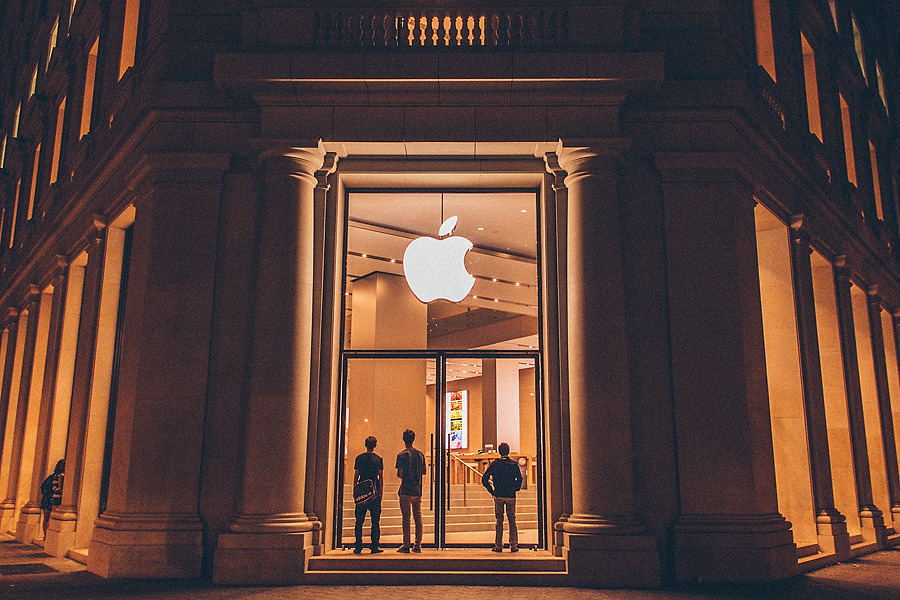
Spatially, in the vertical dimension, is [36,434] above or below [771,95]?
below

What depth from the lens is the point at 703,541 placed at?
9.64m

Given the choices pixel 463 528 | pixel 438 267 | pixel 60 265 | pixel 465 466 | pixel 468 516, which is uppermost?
pixel 60 265

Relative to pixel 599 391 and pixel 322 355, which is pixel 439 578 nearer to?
pixel 599 391

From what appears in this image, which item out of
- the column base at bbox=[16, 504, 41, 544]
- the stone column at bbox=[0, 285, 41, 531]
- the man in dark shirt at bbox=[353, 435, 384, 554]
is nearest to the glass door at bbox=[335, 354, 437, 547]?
the man in dark shirt at bbox=[353, 435, 384, 554]

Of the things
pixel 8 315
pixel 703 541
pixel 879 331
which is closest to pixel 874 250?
pixel 879 331

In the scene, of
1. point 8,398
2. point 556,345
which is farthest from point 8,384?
point 556,345

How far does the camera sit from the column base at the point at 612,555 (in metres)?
9.26

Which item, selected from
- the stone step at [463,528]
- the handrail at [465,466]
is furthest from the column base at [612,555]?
the handrail at [465,466]

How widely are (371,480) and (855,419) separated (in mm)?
9701

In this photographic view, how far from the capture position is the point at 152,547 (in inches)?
382

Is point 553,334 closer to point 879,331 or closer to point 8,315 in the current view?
point 879,331

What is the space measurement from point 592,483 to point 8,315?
1903 centimetres

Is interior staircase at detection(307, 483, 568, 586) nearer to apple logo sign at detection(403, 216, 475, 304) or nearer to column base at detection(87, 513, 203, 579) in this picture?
column base at detection(87, 513, 203, 579)

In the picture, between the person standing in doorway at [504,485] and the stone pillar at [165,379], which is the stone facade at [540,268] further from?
the person standing in doorway at [504,485]
